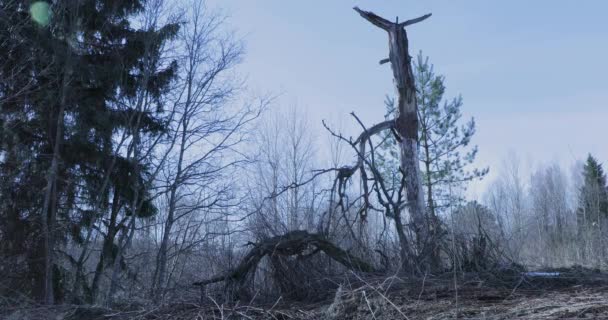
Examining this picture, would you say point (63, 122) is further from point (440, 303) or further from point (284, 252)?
point (440, 303)

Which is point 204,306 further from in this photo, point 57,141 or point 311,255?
point 57,141

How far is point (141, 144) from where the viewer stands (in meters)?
15.6

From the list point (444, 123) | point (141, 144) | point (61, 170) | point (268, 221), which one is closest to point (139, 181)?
point (141, 144)

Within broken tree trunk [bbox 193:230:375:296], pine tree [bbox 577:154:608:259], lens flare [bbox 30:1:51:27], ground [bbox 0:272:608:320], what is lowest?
ground [bbox 0:272:608:320]

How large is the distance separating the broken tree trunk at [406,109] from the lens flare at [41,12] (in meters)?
7.19

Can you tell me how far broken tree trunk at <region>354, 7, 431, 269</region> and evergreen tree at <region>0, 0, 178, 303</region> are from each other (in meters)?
7.01

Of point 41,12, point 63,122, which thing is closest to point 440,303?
point 63,122

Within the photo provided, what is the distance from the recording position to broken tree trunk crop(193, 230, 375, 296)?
6.85 m

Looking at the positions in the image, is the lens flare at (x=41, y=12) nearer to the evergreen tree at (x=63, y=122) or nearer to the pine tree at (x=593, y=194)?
the evergreen tree at (x=63, y=122)

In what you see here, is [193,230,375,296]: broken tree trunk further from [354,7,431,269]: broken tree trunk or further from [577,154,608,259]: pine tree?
[577,154,608,259]: pine tree

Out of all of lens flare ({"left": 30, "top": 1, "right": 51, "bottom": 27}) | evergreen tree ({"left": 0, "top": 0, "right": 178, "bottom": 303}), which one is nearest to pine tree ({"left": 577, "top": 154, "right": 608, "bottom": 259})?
evergreen tree ({"left": 0, "top": 0, "right": 178, "bottom": 303})

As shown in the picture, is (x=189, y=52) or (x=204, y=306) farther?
(x=189, y=52)

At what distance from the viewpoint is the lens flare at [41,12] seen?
12.3 m

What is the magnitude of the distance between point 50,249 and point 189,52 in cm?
820
